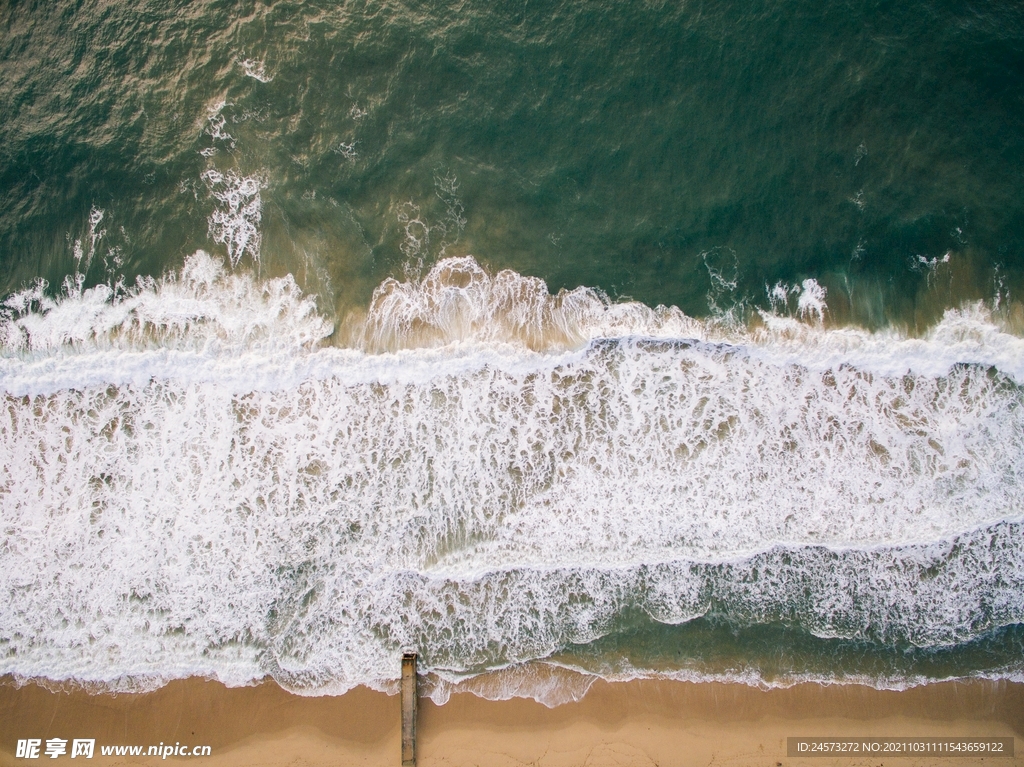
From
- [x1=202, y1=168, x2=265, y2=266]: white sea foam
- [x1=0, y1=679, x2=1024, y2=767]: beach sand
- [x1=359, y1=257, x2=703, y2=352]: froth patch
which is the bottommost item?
[x1=0, y1=679, x2=1024, y2=767]: beach sand

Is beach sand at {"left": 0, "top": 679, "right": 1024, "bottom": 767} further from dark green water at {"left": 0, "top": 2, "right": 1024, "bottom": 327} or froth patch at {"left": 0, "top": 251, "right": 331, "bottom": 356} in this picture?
dark green water at {"left": 0, "top": 2, "right": 1024, "bottom": 327}

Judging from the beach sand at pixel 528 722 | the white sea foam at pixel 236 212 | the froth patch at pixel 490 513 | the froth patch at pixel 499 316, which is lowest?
the beach sand at pixel 528 722

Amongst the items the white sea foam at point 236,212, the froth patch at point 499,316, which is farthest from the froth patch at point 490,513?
the white sea foam at point 236,212

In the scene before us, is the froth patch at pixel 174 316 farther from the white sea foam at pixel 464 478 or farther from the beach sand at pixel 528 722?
the beach sand at pixel 528 722

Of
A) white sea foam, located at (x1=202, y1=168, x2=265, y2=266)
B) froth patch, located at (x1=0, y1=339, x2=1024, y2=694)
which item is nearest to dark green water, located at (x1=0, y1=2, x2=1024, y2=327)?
white sea foam, located at (x1=202, y1=168, x2=265, y2=266)

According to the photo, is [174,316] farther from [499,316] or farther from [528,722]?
[528,722]

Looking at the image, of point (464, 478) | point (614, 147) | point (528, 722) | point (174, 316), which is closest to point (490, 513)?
point (464, 478)
